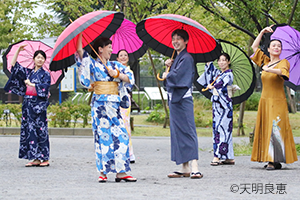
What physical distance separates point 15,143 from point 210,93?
562 centimetres

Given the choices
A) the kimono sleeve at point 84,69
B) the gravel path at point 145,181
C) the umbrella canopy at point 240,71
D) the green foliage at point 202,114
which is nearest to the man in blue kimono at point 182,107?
the gravel path at point 145,181

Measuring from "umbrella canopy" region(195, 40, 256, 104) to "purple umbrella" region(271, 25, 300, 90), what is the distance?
101cm

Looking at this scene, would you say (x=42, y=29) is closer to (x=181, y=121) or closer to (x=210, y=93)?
(x=210, y=93)

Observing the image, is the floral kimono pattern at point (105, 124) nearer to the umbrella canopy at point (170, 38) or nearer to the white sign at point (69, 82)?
the umbrella canopy at point (170, 38)

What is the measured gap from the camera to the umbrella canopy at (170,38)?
655 centimetres

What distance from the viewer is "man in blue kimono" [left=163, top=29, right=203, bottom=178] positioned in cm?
606

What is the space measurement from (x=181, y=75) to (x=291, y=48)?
241 cm

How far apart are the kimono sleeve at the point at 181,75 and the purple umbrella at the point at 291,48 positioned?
197 centimetres

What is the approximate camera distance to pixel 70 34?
537cm

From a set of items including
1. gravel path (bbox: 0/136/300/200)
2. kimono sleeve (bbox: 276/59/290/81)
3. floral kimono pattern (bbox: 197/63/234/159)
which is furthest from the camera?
floral kimono pattern (bbox: 197/63/234/159)

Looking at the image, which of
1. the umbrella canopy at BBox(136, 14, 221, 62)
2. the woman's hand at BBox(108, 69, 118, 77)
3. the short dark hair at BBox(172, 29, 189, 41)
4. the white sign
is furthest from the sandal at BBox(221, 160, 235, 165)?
the white sign

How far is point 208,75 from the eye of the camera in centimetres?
841

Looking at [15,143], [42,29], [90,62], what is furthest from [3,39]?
[90,62]

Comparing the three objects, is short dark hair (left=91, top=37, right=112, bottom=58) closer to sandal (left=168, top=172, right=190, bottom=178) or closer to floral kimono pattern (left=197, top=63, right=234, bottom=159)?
sandal (left=168, top=172, right=190, bottom=178)
